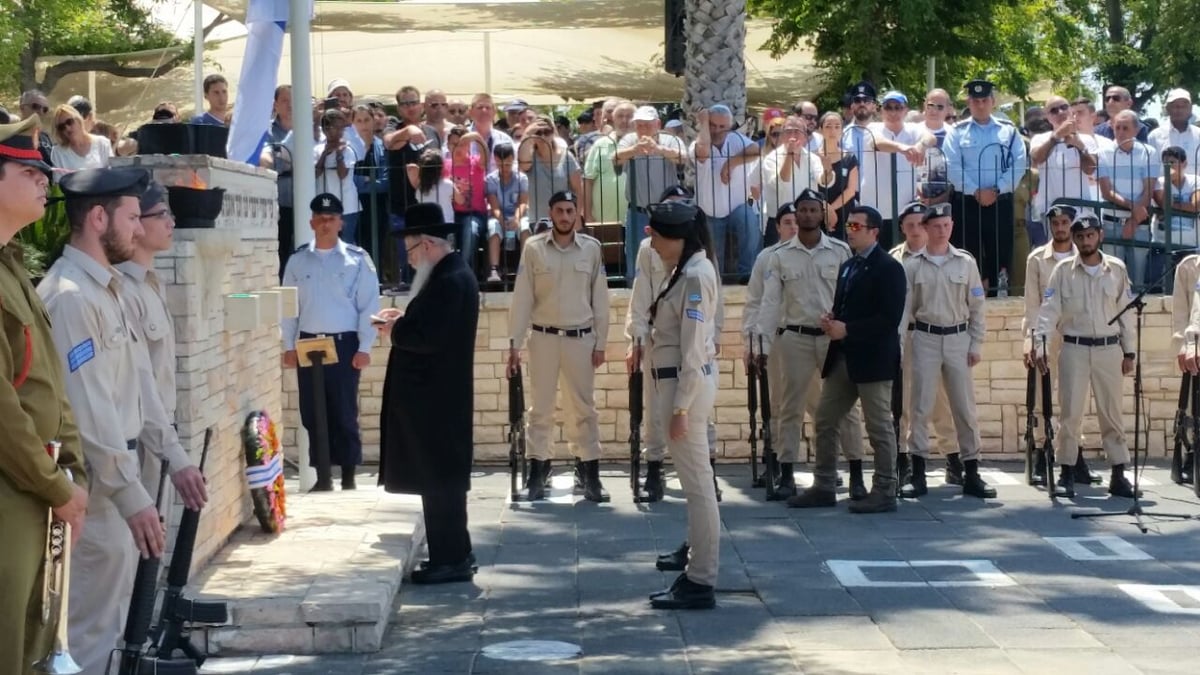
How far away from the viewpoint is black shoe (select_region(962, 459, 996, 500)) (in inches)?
475

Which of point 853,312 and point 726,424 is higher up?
point 853,312

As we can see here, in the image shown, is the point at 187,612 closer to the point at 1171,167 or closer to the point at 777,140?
the point at 777,140

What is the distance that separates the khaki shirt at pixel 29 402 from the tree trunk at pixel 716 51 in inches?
426

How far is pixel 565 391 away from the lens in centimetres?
1235

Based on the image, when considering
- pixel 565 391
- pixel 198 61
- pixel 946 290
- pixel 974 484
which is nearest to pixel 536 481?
pixel 565 391

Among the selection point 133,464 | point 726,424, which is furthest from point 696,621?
point 726,424

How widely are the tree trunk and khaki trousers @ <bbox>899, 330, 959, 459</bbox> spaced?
3812mm

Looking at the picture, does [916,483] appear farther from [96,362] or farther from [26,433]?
[26,433]

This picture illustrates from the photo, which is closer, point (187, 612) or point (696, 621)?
point (187, 612)

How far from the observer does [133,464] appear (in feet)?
19.3

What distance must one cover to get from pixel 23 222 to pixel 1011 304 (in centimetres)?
986

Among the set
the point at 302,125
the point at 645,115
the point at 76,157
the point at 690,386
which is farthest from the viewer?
the point at 645,115

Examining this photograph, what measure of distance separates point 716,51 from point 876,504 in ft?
17.8

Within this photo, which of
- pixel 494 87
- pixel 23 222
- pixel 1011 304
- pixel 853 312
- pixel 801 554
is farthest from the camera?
pixel 494 87
